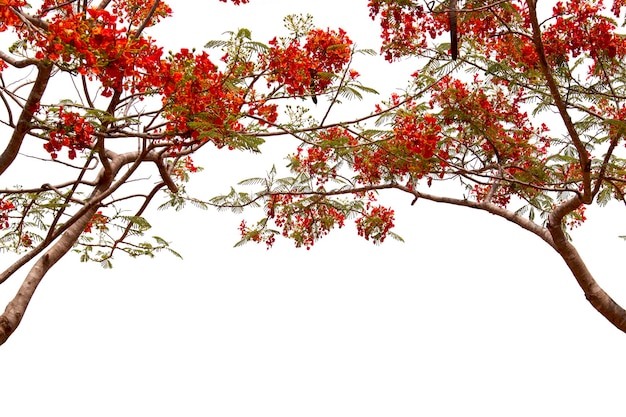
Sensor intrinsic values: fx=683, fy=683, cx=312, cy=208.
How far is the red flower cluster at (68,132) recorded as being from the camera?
4375 mm

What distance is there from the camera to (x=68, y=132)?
173 inches

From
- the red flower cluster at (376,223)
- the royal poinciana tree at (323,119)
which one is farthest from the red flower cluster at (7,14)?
the red flower cluster at (376,223)

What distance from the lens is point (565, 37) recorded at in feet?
18.0

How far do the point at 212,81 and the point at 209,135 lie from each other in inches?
18.6

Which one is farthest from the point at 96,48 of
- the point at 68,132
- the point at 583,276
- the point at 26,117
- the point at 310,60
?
the point at 583,276

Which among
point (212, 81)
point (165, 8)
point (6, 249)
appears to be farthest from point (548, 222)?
point (6, 249)

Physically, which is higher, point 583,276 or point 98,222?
point 583,276

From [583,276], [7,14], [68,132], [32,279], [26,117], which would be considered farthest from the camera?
[583,276]

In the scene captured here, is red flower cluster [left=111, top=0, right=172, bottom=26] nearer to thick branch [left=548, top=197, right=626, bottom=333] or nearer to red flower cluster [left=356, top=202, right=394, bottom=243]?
red flower cluster [left=356, top=202, right=394, bottom=243]

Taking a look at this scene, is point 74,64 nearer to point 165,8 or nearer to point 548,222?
point 165,8

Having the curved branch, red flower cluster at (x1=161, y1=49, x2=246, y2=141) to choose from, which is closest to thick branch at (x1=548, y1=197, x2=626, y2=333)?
red flower cluster at (x1=161, y1=49, x2=246, y2=141)

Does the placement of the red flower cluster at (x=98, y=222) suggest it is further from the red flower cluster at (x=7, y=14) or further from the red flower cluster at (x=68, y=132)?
the red flower cluster at (x=7, y=14)

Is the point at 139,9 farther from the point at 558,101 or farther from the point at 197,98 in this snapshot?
the point at 558,101

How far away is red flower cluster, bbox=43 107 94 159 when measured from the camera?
4.38 m
